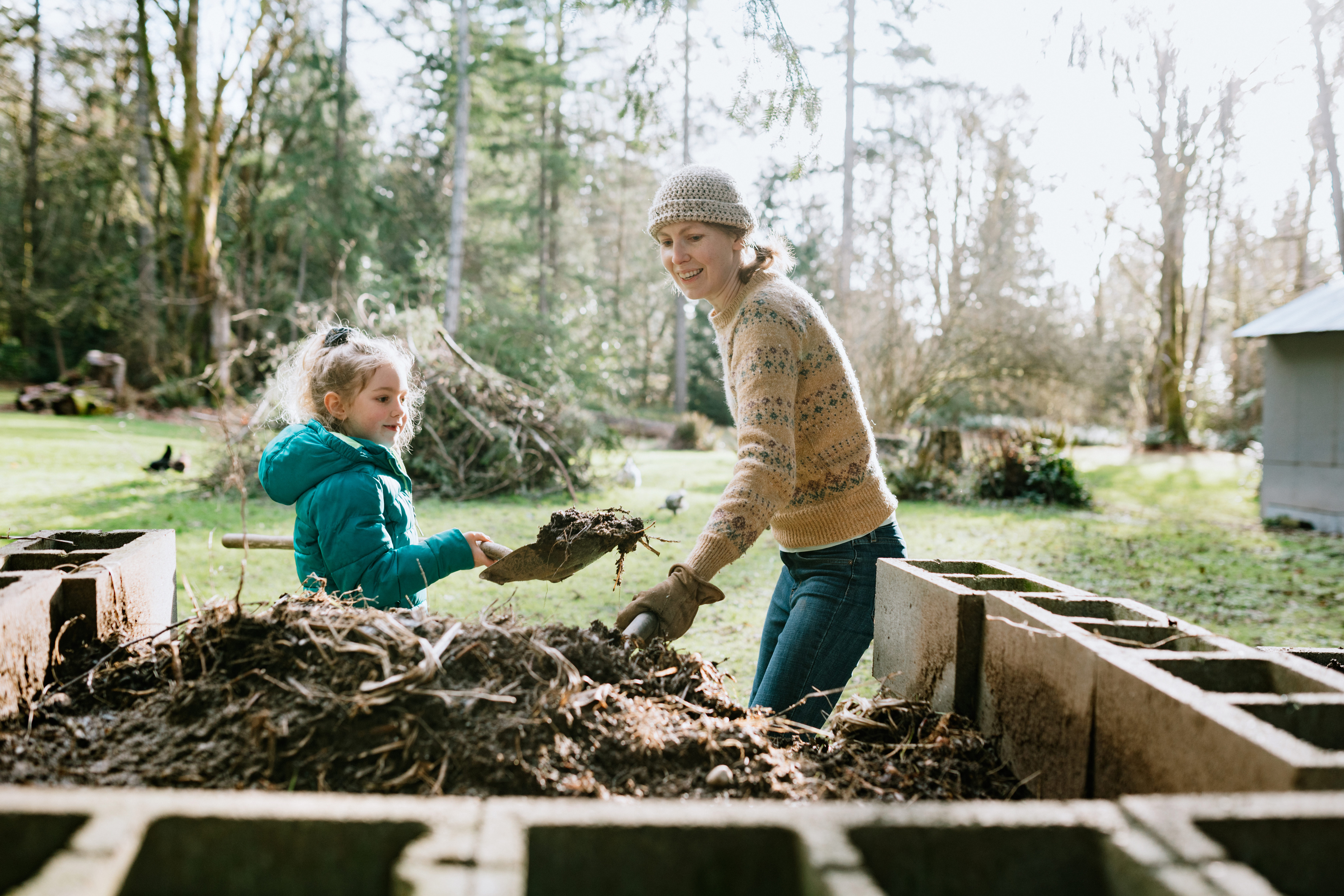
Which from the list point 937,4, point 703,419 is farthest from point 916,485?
point 703,419

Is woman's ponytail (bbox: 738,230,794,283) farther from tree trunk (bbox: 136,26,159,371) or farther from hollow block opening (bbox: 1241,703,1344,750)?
tree trunk (bbox: 136,26,159,371)

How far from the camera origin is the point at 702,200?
8.68ft

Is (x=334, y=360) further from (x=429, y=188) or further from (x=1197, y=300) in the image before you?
(x=1197, y=300)

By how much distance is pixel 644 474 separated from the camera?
15094 mm

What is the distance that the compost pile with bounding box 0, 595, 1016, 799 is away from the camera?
142cm

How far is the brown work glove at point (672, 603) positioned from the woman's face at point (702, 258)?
98 centimetres

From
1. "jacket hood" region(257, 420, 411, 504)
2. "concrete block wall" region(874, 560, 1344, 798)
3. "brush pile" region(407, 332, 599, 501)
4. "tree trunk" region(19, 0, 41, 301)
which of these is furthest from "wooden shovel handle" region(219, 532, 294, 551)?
"tree trunk" region(19, 0, 41, 301)

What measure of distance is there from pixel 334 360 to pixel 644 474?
12246 millimetres

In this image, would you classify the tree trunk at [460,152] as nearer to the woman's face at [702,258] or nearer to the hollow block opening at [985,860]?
the woman's face at [702,258]

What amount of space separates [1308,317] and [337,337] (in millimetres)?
12969

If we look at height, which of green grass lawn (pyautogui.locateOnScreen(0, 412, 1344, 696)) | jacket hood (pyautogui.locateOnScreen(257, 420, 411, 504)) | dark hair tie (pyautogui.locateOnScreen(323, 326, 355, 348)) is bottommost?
green grass lawn (pyautogui.locateOnScreen(0, 412, 1344, 696))

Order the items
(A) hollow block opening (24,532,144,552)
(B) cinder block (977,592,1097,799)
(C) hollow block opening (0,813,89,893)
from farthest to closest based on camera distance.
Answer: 1. (A) hollow block opening (24,532,144,552)
2. (B) cinder block (977,592,1097,799)
3. (C) hollow block opening (0,813,89,893)

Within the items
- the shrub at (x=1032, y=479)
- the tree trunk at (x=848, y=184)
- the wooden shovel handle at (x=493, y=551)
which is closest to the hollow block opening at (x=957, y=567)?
the wooden shovel handle at (x=493, y=551)

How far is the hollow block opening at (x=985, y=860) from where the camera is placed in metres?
0.96
